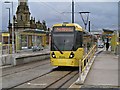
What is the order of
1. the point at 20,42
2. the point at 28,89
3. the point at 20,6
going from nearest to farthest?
the point at 28,89
the point at 20,42
the point at 20,6

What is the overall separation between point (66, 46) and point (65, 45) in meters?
0.10

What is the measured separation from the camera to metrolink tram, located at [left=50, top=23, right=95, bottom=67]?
22078mm

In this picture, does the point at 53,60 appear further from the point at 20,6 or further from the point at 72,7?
the point at 20,6

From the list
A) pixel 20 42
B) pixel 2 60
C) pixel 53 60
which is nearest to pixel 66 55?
pixel 53 60

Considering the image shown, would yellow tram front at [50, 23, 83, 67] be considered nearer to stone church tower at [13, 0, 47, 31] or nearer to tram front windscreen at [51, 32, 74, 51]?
tram front windscreen at [51, 32, 74, 51]

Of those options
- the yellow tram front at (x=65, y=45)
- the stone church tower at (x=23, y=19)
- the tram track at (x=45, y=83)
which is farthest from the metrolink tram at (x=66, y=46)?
the stone church tower at (x=23, y=19)

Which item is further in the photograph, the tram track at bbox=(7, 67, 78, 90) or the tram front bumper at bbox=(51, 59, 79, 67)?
the tram front bumper at bbox=(51, 59, 79, 67)

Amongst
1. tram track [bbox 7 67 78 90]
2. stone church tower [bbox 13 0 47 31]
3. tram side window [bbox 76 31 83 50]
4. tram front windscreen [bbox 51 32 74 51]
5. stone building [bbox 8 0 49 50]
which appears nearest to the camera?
tram track [bbox 7 67 78 90]

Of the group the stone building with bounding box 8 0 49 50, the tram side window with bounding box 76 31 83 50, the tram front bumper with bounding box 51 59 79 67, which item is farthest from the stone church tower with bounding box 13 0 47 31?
the tram front bumper with bounding box 51 59 79 67

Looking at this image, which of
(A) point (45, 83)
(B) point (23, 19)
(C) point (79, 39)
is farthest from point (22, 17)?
(A) point (45, 83)

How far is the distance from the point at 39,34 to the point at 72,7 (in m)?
6.40

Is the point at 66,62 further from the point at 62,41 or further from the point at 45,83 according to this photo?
→ the point at 45,83

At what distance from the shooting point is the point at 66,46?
22406 mm

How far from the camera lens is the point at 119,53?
42.8 m
